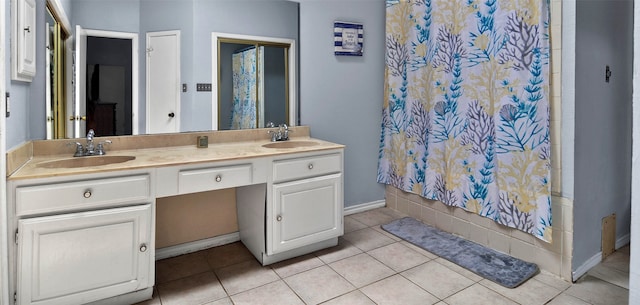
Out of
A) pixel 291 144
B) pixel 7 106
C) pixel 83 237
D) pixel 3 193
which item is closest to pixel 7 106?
pixel 7 106

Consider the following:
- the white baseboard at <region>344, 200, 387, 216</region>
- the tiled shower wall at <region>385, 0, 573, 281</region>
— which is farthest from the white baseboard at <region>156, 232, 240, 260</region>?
the tiled shower wall at <region>385, 0, 573, 281</region>

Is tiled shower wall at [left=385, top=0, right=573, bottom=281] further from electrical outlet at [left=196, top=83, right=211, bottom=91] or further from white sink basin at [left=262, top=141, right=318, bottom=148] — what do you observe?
electrical outlet at [left=196, top=83, right=211, bottom=91]

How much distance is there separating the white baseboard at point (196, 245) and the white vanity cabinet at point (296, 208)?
0.20 metres

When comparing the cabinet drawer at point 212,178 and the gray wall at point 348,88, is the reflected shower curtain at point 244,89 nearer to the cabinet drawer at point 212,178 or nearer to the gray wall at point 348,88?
the gray wall at point 348,88

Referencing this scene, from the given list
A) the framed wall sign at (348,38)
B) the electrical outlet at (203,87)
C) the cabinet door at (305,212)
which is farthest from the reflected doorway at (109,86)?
the framed wall sign at (348,38)

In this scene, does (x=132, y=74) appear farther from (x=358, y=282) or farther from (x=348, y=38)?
(x=358, y=282)

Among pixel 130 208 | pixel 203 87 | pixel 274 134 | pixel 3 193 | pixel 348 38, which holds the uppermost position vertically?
pixel 348 38

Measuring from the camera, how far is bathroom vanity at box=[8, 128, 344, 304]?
63.3 inches

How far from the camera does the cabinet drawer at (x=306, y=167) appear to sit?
2256 millimetres

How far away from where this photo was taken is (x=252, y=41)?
2707 mm

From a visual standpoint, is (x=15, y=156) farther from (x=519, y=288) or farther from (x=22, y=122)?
(x=519, y=288)

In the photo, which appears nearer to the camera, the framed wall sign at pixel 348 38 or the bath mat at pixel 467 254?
the bath mat at pixel 467 254

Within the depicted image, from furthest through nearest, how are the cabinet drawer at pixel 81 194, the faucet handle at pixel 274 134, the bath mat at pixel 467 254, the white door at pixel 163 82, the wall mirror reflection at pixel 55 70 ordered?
1. the faucet handle at pixel 274 134
2. the white door at pixel 163 82
3. the bath mat at pixel 467 254
4. the wall mirror reflection at pixel 55 70
5. the cabinet drawer at pixel 81 194

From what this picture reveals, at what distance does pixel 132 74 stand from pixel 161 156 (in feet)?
2.09
